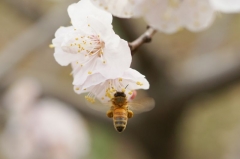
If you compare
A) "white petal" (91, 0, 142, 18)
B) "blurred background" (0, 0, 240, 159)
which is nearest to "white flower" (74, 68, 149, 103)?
"white petal" (91, 0, 142, 18)

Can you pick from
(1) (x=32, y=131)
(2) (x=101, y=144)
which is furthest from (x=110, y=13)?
(2) (x=101, y=144)

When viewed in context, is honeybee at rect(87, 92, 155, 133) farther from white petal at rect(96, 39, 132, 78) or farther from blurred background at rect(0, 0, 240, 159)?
→ blurred background at rect(0, 0, 240, 159)

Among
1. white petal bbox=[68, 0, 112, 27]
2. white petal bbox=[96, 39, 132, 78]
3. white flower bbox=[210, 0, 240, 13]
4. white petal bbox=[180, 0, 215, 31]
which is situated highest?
white petal bbox=[180, 0, 215, 31]

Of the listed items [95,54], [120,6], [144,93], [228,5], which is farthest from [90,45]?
[144,93]

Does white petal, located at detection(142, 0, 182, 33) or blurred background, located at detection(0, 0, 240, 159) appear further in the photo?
blurred background, located at detection(0, 0, 240, 159)

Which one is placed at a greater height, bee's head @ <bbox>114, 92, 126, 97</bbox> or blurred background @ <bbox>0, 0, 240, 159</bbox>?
blurred background @ <bbox>0, 0, 240, 159</bbox>

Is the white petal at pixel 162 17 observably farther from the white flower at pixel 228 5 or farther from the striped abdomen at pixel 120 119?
the striped abdomen at pixel 120 119

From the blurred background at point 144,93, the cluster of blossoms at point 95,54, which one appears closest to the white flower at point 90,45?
the cluster of blossoms at point 95,54

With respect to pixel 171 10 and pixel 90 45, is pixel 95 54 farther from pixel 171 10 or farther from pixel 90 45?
pixel 171 10
